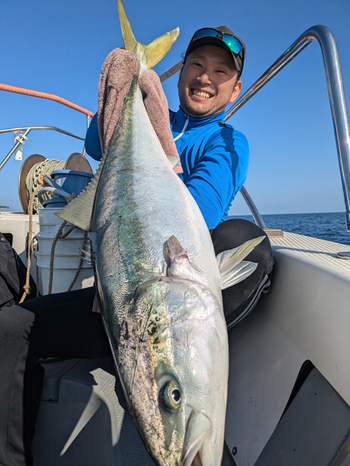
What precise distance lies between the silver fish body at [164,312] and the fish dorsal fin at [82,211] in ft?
0.20

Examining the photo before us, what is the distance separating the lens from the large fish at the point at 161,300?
702 millimetres

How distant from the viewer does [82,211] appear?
1.30m

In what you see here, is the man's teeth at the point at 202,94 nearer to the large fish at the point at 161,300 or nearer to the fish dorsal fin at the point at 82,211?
the large fish at the point at 161,300

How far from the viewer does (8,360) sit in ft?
4.24

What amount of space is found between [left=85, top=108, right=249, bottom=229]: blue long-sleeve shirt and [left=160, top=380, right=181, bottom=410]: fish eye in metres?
0.82

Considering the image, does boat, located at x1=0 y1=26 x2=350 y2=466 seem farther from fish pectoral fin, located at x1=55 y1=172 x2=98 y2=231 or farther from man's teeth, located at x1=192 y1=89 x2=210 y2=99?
fish pectoral fin, located at x1=55 y1=172 x2=98 y2=231

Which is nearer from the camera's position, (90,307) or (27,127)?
(90,307)

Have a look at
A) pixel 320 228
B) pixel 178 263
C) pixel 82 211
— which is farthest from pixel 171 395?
pixel 320 228

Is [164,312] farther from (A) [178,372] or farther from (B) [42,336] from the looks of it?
(B) [42,336]

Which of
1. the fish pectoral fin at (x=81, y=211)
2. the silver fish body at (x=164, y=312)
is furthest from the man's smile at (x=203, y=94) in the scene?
the fish pectoral fin at (x=81, y=211)

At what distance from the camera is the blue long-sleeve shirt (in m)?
1.38

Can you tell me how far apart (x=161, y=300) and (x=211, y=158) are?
3.09 feet

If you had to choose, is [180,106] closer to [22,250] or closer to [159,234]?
[159,234]

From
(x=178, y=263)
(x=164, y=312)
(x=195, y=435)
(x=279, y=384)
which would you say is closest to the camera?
(x=195, y=435)
